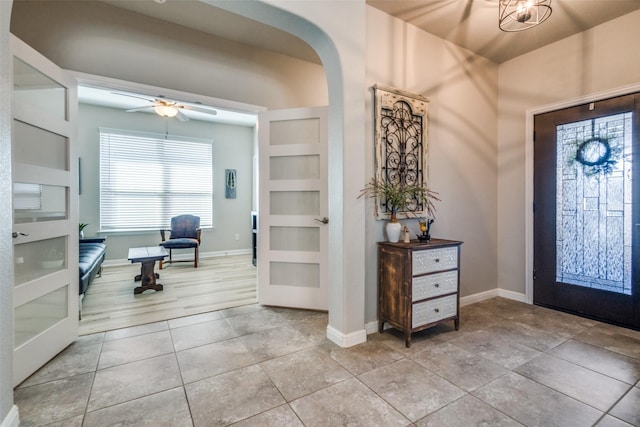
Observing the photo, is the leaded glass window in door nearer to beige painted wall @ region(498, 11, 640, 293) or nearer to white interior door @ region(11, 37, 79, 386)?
beige painted wall @ region(498, 11, 640, 293)

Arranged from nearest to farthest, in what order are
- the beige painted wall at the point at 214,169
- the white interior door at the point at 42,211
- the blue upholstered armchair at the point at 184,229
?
the white interior door at the point at 42,211 → the beige painted wall at the point at 214,169 → the blue upholstered armchair at the point at 184,229

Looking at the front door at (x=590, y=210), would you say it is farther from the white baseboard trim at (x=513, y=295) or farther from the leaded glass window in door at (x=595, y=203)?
the white baseboard trim at (x=513, y=295)

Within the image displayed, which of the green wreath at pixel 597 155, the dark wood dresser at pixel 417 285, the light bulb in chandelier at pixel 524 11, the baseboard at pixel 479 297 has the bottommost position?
the baseboard at pixel 479 297

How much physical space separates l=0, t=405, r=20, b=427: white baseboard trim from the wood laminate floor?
1.23 meters

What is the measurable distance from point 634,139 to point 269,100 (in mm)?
3561

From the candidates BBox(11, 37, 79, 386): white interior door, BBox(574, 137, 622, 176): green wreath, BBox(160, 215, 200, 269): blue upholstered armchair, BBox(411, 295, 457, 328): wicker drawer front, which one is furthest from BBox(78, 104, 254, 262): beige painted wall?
BBox(574, 137, 622, 176): green wreath

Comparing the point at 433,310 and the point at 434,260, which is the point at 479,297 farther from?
the point at 434,260

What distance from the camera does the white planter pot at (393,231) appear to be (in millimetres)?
2523

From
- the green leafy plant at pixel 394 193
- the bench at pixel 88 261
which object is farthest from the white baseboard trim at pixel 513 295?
the bench at pixel 88 261

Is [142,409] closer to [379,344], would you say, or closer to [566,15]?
[379,344]

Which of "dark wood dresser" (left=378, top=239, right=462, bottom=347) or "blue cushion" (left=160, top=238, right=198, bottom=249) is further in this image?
"blue cushion" (left=160, top=238, right=198, bottom=249)

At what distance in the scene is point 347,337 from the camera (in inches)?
91.7

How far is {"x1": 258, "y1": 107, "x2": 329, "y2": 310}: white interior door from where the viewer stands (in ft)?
10.2

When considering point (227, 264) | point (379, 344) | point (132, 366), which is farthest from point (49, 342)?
point (227, 264)
